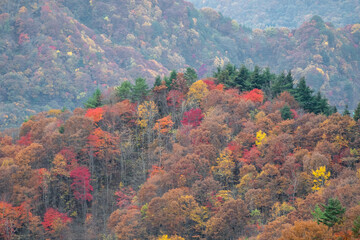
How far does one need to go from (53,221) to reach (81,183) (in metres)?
7.40

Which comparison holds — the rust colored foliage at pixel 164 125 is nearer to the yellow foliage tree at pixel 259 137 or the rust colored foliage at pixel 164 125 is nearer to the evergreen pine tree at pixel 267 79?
the yellow foliage tree at pixel 259 137

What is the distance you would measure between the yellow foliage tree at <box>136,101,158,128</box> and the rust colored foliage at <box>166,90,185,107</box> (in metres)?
4.63

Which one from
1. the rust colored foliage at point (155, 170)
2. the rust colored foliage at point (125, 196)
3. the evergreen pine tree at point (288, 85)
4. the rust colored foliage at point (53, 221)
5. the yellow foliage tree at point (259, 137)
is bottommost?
the rust colored foliage at point (53, 221)

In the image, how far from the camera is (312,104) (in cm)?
8644

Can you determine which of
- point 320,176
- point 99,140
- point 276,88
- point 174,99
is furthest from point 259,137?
point 99,140

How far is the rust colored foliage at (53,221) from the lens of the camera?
66.6 m

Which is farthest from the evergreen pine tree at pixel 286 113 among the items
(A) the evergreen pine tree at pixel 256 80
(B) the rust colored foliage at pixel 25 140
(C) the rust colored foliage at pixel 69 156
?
(B) the rust colored foliage at pixel 25 140

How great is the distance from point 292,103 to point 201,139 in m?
22.5

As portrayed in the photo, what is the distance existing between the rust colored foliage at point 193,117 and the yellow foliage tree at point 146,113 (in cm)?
535

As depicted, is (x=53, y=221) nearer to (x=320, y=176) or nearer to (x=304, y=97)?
(x=320, y=176)

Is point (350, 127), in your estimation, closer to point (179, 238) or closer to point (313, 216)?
point (313, 216)

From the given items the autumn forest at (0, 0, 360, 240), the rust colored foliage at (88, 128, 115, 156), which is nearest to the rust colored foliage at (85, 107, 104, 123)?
the autumn forest at (0, 0, 360, 240)

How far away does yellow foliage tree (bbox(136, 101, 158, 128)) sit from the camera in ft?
264

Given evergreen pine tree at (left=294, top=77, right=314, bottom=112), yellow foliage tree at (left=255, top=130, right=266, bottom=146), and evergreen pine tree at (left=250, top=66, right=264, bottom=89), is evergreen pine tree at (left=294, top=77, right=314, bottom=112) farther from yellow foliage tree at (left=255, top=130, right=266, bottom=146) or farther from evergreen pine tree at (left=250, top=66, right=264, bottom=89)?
yellow foliage tree at (left=255, top=130, right=266, bottom=146)
